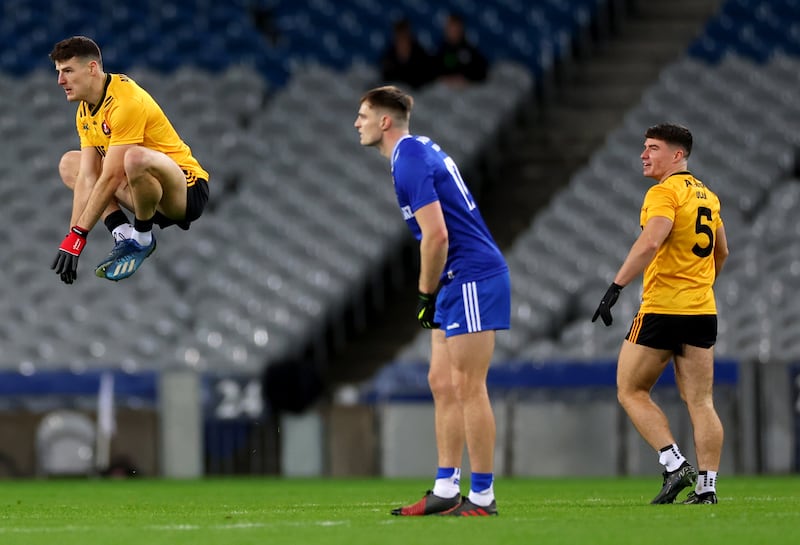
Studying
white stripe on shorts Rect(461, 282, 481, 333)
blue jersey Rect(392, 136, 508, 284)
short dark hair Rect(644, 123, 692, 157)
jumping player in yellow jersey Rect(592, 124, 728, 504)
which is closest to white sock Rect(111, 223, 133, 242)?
blue jersey Rect(392, 136, 508, 284)

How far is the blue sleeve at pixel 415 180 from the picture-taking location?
286 inches

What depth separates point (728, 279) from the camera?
15.1 m

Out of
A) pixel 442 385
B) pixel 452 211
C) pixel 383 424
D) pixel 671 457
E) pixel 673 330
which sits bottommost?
pixel 671 457

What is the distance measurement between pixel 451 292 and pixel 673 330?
5.49 ft

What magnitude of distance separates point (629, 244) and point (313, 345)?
3.32 meters

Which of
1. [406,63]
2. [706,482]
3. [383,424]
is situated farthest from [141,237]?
[406,63]

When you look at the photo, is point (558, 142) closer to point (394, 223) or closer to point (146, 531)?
point (394, 223)

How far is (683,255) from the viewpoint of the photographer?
8.59 metres

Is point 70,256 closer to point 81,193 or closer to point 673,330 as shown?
point 81,193

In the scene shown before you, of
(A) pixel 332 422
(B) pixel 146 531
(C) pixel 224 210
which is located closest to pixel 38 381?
(A) pixel 332 422

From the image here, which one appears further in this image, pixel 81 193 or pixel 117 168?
pixel 81 193

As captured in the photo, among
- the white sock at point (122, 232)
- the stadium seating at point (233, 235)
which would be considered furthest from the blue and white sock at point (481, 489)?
the stadium seating at point (233, 235)

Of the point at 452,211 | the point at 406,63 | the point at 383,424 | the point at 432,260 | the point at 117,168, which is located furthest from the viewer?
the point at 406,63

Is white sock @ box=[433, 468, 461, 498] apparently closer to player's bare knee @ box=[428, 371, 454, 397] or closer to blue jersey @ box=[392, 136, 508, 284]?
player's bare knee @ box=[428, 371, 454, 397]
